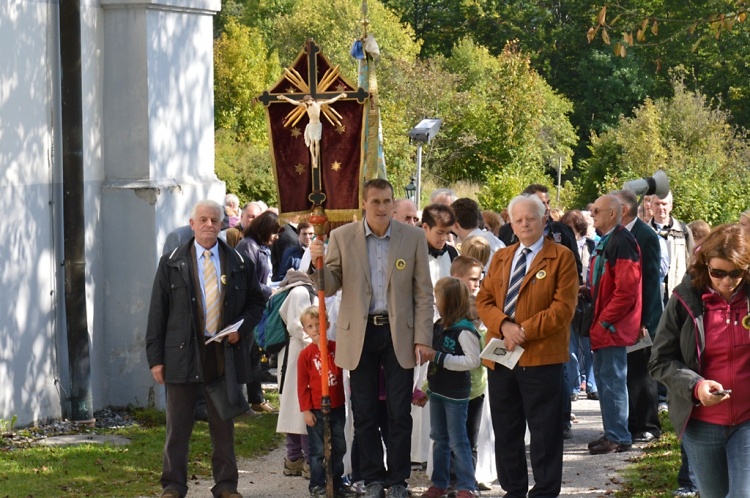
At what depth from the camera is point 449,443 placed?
732 centimetres

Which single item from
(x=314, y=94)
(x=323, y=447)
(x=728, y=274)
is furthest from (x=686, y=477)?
(x=314, y=94)

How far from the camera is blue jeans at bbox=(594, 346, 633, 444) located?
8.87m

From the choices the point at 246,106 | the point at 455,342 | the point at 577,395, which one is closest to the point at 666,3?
the point at 246,106

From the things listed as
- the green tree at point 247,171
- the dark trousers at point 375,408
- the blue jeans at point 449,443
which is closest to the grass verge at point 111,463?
the dark trousers at point 375,408

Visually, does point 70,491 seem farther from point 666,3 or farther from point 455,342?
point 666,3

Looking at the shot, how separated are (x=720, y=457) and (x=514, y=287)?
204cm

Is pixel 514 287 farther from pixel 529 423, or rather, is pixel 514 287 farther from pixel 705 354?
pixel 705 354

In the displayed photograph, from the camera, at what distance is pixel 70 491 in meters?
7.66

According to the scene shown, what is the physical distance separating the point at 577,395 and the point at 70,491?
20.4 ft

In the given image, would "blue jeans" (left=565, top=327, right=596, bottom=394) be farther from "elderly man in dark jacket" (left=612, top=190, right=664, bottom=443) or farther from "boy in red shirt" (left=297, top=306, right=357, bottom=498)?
"boy in red shirt" (left=297, top=306, right=357, bottom=498)

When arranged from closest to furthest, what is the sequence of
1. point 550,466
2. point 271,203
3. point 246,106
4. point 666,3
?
1. point 550,466
2. point 271,203
3. point 246,106
4. point 666,3

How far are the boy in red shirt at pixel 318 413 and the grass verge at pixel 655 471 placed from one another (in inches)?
79.4

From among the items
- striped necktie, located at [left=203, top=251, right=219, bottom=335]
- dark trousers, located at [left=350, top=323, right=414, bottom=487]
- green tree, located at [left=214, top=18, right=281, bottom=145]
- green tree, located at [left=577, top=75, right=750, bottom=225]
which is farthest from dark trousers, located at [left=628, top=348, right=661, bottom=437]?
green tree, located at [left=214, top=18, right=281, bottom=145]

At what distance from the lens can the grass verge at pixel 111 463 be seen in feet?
25.3
